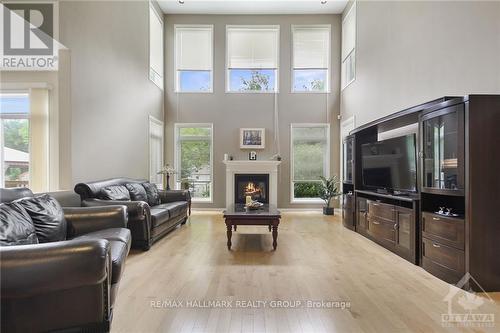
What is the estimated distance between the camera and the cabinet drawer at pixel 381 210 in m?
3.75

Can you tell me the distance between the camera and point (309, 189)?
25.3 feet

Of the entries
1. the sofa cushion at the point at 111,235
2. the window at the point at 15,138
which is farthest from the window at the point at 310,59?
the sofa cushion at the point at 111,235

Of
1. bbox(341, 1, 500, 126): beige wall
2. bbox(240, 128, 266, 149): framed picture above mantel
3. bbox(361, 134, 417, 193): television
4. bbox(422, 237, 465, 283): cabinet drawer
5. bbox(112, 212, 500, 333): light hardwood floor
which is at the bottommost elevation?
bbox(112, 212, 500, 333): light hardwood floor

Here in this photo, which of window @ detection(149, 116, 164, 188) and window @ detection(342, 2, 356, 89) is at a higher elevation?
window @ detection(342, 2, 356, 89)

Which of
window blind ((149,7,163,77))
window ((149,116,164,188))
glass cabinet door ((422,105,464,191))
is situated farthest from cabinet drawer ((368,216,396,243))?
window blind ((149,7,163,77))

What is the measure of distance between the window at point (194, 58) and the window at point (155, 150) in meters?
1.28

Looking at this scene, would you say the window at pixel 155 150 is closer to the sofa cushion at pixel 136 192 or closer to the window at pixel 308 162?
the sofa cushion at pixel 136 192

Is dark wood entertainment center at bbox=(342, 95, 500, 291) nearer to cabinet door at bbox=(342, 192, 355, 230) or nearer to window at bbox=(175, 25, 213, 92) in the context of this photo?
cabinet door at bbox=(342, 192, 355, 230)

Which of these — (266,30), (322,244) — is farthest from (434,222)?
(266,30)

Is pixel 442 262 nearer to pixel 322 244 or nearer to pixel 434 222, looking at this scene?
pixel 434 222

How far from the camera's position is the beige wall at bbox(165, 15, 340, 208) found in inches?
300

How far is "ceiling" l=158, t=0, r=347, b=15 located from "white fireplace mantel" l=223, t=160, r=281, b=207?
3.98m

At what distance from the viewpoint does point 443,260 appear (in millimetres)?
2803

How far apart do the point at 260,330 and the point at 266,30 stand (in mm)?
7509
